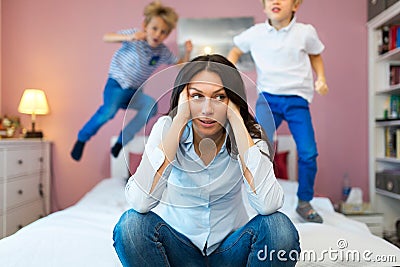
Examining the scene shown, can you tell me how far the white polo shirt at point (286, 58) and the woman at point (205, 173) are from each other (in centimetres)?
78

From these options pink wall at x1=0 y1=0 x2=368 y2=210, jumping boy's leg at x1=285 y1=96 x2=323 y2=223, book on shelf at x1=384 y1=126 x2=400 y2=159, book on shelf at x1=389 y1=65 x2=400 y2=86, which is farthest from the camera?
pink wall at x1=0 y1=0 x2=368 y2=210

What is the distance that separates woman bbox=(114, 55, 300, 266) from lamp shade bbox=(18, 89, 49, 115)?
208 centimetres

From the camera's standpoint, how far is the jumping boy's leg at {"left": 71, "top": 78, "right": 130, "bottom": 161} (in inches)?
101

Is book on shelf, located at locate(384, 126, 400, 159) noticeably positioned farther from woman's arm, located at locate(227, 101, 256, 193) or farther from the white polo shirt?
woman's arm, located at locate(227, 101, 256, 193)

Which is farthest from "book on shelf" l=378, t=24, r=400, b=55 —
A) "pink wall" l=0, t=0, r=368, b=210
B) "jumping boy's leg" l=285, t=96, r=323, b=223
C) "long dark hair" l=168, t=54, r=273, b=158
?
"long dark hair" l=168, t=54, r=273, b=158

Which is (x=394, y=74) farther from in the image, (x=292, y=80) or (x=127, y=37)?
(x=127, y=37)

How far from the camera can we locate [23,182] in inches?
108

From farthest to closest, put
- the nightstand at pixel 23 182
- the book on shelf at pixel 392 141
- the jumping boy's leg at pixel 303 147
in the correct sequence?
Answer: the book on shelf at pixel 392 141
the nightstand at pixel 23 182
the jumping boy's leg at pixel 303 147

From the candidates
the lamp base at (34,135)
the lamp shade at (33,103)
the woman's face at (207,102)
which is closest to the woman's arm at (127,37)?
the lamp shade at (33,103)

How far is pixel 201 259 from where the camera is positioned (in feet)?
4.00

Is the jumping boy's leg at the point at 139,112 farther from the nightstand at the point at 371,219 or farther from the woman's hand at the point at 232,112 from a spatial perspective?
the nightstand at the point at 371,219

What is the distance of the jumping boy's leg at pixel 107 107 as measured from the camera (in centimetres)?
257

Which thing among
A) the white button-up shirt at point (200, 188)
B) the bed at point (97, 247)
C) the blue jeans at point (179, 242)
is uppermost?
the white button-up shirt at point (200, 188)

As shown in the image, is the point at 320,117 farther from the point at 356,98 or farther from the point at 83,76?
the point at 83,76
